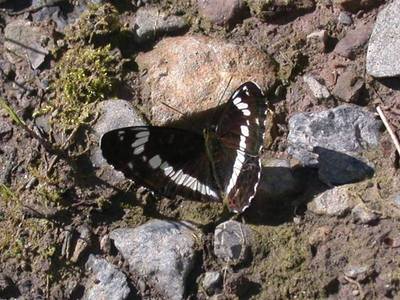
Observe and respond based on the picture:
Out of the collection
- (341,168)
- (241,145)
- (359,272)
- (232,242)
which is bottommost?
(359,272)

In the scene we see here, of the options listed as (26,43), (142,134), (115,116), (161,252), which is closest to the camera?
(161,252)

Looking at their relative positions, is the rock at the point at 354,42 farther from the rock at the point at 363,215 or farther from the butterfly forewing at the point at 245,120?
the rock at the point at 363,215

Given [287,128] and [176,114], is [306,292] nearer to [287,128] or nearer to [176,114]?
[287,128]

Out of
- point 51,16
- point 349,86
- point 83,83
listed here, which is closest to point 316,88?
point 349,86

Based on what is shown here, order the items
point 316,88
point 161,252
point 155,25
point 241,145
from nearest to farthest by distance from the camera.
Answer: point 161,252 → point 241,145 → point 316,88 → point 155,25

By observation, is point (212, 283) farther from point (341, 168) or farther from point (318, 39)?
point (318, 39)

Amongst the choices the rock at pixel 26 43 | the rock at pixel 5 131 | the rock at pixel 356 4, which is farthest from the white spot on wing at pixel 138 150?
the rock at pixel 356 4

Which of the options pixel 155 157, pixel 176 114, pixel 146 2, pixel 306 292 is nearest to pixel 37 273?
pixel 155 157
